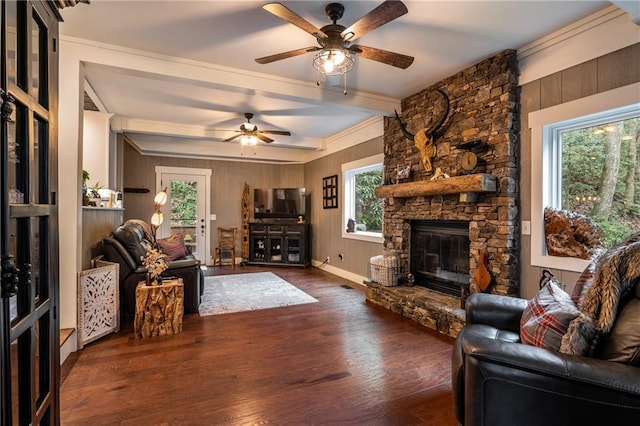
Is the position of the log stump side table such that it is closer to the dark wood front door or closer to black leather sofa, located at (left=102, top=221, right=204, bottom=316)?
black leather sofa, located at (left=102, top=221, right=204, bottom=316)

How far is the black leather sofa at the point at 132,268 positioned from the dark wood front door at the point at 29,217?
2.16m

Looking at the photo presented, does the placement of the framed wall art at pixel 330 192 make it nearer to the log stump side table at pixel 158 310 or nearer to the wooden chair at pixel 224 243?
the wooden chair at pixel 224 243

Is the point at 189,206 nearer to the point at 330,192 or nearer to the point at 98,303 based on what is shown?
the point at 330,192

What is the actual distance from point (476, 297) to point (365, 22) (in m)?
1.96

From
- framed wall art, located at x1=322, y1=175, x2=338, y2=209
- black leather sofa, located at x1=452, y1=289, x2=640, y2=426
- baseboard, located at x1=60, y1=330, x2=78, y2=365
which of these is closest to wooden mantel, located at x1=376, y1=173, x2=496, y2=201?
black leather sofa, located at x1=452, y1=289, x2=640, y2=426

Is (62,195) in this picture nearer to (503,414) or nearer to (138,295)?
(138,295)

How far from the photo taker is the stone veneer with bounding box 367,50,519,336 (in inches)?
118

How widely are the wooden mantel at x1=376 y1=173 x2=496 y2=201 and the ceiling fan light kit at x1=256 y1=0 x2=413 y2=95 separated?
1.25 m

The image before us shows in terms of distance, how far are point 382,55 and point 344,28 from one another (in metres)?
0.36

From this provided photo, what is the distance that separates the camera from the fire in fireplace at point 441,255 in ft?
11.9

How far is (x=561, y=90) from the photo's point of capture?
106 inches

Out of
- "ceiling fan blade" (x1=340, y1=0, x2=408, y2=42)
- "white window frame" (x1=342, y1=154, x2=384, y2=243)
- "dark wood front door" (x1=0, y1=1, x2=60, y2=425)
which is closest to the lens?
"dark wood front door" (x1=0, y1=1, x2=60, y2=425)

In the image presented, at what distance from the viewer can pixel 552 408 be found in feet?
4.09

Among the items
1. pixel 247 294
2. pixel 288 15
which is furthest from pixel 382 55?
pixel 247 294
